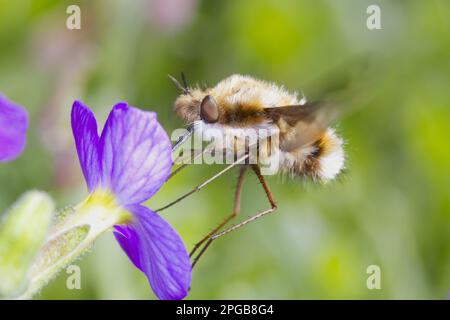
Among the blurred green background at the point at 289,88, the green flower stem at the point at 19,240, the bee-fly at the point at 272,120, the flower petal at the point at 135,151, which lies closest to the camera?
the green flower stem at the point at 19,240

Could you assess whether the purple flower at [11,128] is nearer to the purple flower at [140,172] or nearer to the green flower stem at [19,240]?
the green flower stem at [19,240]

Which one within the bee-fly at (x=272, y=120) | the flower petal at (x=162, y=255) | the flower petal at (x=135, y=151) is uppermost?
the bee-fly at (x=272, y=120)

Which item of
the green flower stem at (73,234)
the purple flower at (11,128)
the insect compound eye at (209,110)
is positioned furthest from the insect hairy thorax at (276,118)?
the purple flower at (11,128)

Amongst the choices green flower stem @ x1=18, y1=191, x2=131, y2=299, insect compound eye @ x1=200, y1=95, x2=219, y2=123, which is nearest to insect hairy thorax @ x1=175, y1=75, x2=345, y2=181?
insect compound eye @ x1=200, y1=95, x2=219, y2=123

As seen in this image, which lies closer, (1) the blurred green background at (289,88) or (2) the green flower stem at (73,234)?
(2) the green flower stem at (73,234)

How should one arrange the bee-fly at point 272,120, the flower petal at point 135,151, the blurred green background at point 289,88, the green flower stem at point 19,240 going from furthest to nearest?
the blurred green background at point 289,88
the bee-fly at point 272,120
the flower petal at point 135,151
the green flower stem at point 19,240
